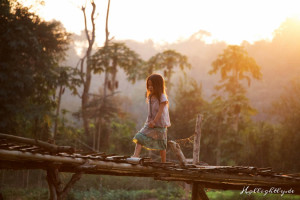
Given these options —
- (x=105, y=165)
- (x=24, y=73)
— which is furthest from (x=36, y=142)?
(x=24, y=73)

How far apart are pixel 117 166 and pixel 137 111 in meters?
48.7

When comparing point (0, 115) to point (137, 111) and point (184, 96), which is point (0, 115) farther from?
point (137, 111)

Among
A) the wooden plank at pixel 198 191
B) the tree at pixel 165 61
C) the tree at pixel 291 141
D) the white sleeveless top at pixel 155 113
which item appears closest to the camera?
the white sleeveless top at pixel 155 113

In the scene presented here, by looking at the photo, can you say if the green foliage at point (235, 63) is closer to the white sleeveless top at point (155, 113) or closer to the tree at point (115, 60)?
the tree at point (115, 60)

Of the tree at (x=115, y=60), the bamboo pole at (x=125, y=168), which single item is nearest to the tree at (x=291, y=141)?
the bamboo pole at (x=125, y=168)

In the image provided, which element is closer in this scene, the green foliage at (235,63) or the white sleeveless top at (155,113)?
the white sleeveless top at (155,113)

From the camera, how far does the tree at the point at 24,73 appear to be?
18516mm

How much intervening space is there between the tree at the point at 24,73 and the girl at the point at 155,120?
12.2 metres

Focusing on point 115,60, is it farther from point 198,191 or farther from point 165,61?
point 198,191

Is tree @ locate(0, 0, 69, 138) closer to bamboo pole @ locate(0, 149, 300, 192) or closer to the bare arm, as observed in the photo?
the bare arm

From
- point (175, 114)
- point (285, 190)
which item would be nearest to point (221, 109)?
point (175, 114)

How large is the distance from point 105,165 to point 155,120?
1.68 meters

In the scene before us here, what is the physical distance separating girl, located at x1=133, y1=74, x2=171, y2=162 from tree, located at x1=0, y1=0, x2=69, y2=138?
1217 cm

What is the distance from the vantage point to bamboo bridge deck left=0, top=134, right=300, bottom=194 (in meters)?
3.88
